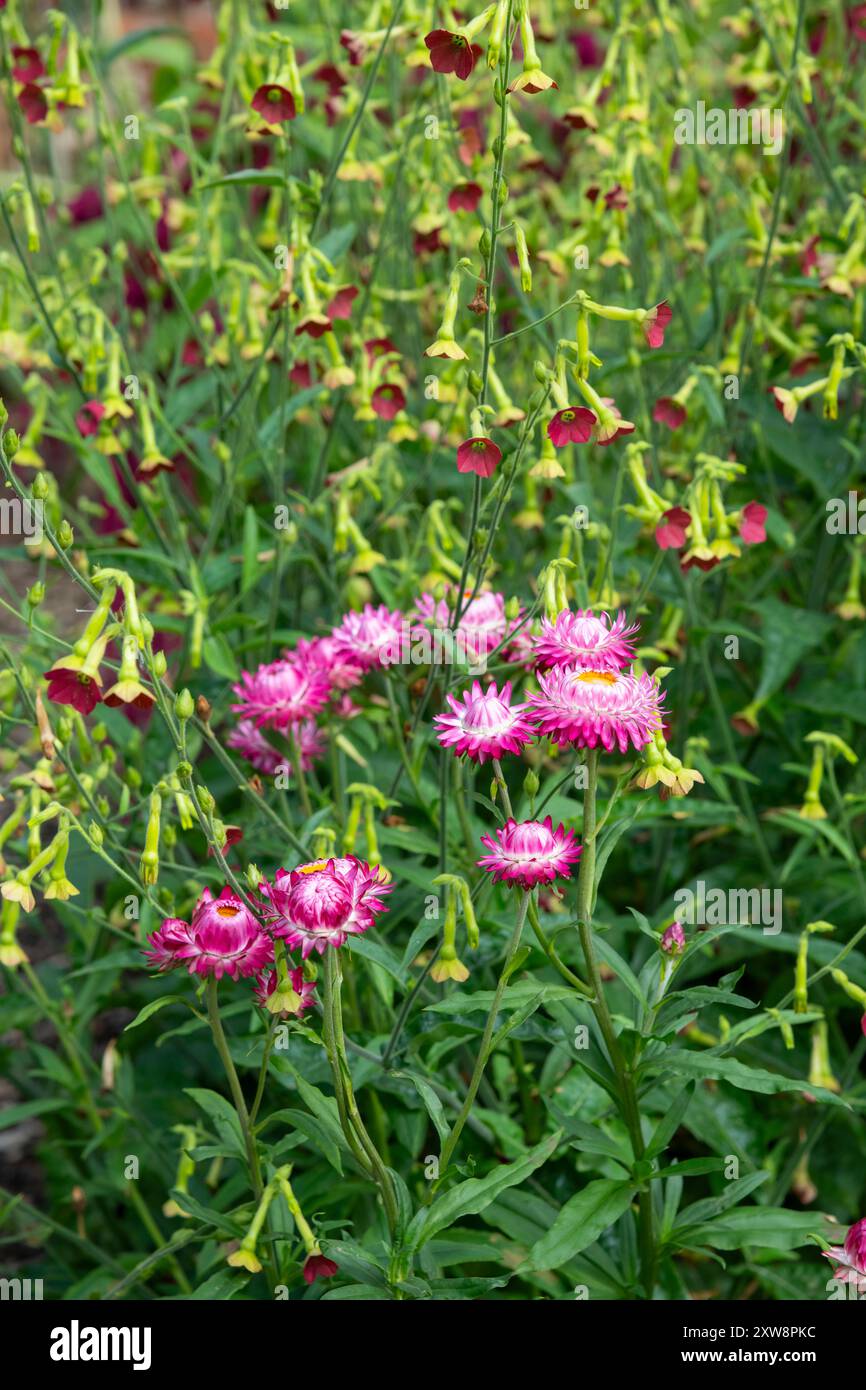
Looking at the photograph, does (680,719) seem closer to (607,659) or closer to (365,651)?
(365,651)

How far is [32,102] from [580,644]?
129 centimetres

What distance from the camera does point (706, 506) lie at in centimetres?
191

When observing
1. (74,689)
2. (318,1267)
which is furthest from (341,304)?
(318,1267)

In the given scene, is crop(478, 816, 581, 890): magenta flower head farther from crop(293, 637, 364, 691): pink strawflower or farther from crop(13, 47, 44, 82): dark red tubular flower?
crop(13, 47, 44, 82): dark red tubular flower

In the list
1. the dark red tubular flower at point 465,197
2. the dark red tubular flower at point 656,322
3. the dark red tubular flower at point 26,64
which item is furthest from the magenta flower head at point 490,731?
the dark red tubular flower at point 26,64

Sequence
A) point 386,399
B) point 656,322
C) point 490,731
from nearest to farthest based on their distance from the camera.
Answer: point 490,731
point 656,322
point 386,399

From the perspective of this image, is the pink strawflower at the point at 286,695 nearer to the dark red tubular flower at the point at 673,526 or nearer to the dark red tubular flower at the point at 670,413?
the dark red tubular flower at the point at 673,526

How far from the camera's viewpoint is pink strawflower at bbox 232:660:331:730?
68.9 inches

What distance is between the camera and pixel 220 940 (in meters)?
1.42

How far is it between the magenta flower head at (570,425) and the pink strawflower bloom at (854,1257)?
836 mm

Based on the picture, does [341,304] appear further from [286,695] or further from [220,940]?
[220,940]

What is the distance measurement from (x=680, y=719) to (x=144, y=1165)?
41.8 inches

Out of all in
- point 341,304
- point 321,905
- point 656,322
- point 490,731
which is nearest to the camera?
point 321,905
